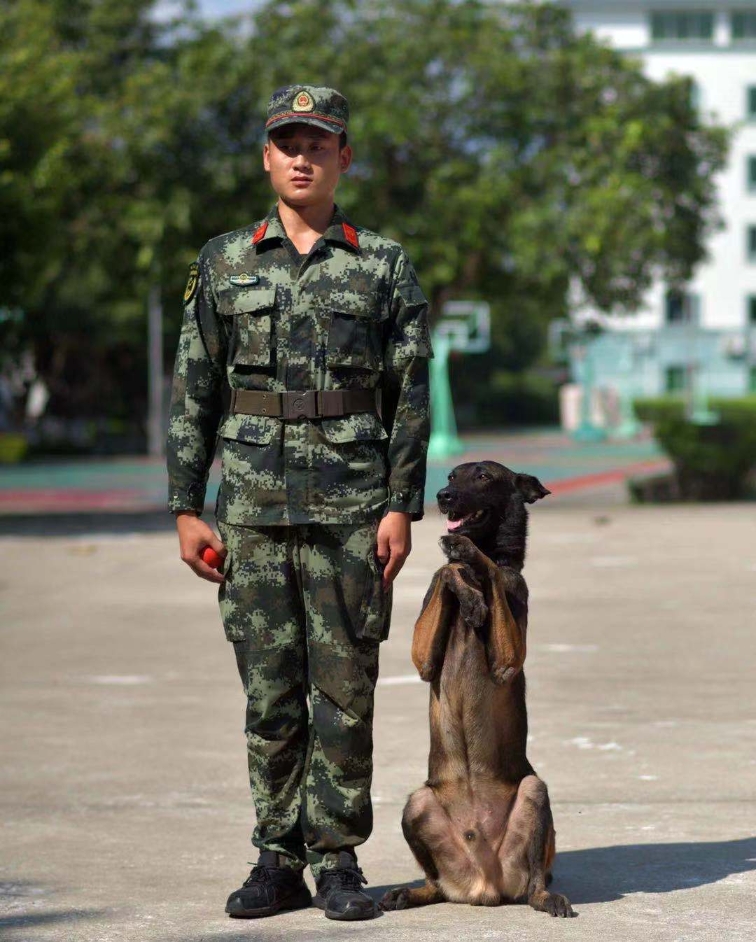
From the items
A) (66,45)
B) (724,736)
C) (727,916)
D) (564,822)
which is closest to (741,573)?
(724,736)

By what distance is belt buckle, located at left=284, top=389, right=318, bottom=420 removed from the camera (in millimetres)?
4684

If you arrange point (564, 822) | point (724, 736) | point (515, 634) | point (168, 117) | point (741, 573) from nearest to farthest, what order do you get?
point (515, 634) < point (564, 822) < point (724, 736) < point (741, 573) < point (168, 117)

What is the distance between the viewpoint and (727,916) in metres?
4.68

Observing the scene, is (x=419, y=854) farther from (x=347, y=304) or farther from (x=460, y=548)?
(x=347, y=304)

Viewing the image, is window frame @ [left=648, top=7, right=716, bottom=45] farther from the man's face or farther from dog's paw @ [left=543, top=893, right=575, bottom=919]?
dog's paw @ [left=543, top=893, right=575, bottom=919]

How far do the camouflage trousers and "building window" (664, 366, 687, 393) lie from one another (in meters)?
76.7

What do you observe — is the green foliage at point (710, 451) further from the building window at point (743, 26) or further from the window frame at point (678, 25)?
the building window at point (743, 26)

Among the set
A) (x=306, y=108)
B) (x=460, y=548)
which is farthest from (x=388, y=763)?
(x=306, y=108)

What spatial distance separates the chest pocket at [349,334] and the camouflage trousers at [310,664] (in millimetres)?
435

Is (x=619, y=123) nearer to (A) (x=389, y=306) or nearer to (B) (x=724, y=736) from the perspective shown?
(B) (x=724, y=736)

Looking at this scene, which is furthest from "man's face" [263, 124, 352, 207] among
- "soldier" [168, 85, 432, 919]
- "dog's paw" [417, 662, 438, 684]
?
"dog's paw" [417, 662, 438, 684]

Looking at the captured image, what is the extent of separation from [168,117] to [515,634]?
24951mm

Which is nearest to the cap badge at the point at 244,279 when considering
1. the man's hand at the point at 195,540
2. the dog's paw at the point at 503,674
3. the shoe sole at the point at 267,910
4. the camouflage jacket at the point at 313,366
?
the camouflage jacket at the point at 313,366

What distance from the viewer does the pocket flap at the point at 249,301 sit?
4.70 metres
